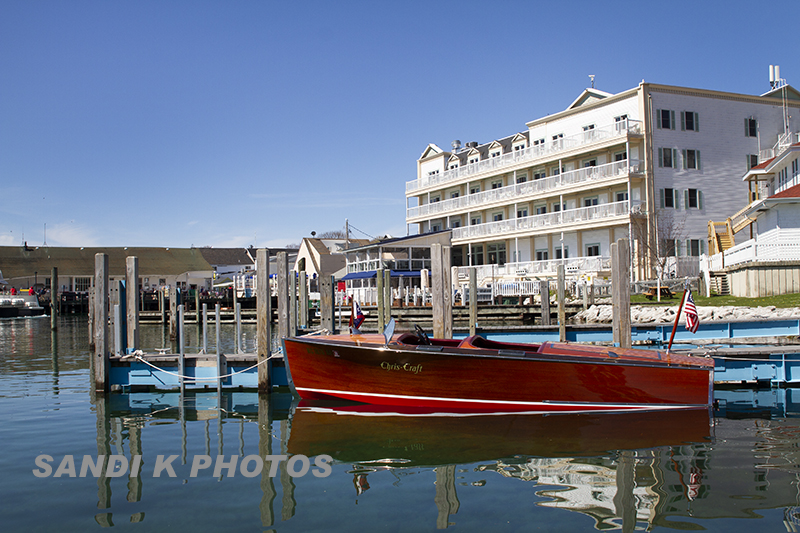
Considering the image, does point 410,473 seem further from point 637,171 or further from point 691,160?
point 691,160

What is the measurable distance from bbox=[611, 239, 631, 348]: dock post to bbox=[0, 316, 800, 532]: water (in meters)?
2.66

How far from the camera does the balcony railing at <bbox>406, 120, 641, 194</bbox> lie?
3622 centimetres

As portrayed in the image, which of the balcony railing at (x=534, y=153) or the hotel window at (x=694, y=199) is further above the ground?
the balcony railing at (x=534, y=153)

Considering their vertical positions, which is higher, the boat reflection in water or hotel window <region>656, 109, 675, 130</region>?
hotel window <region>656, 109, 675, 130</region>

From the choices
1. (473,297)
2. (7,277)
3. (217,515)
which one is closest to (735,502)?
(217,515)

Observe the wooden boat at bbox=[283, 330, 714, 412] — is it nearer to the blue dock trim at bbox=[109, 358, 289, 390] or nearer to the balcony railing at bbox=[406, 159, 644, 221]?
the blue dock trim at bbox=[109, 358, 289, 390]

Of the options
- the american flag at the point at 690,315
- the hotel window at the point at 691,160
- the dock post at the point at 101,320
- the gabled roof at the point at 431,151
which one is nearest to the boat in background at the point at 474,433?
the american flag at the point at 690,315

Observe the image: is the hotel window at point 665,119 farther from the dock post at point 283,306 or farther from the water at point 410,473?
the dock post at point 283,306

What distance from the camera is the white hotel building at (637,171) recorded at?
117ft

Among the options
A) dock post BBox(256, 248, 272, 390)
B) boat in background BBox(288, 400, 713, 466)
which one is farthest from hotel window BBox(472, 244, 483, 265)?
boat in background BBox(288, 400, 713, 466)

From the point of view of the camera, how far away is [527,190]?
1639 inches

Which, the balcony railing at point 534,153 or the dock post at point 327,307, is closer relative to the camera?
the dock post at point 327,307

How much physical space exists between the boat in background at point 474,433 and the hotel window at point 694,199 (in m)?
28.9

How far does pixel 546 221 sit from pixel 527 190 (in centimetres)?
291
